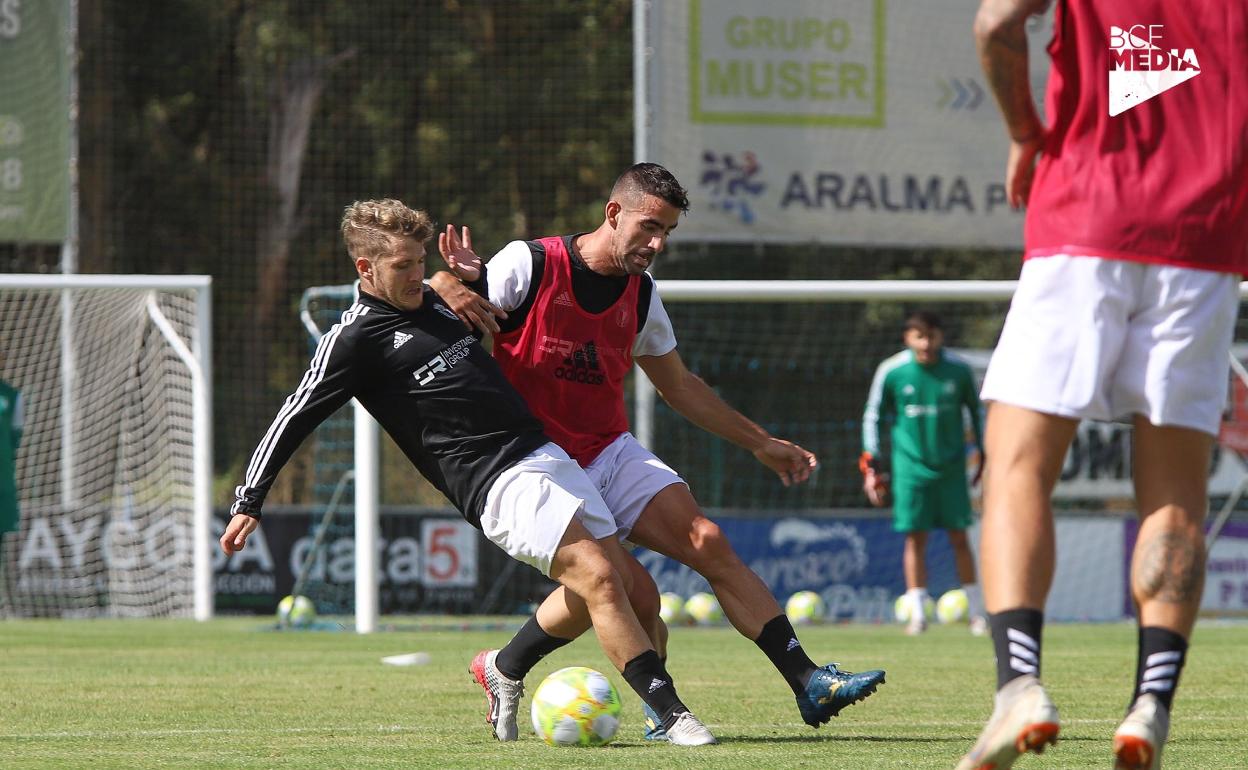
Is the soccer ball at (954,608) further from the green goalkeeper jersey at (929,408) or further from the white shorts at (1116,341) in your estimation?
the white shorts at (1116,341)

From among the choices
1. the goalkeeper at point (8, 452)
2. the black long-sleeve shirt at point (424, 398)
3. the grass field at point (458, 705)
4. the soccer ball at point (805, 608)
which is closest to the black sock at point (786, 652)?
the grass field at point (458, 705)

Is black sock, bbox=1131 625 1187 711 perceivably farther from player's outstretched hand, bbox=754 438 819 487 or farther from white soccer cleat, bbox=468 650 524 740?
white soccer cleat, bbox=468 650 524 740

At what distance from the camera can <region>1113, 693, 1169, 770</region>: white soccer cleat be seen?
379cm

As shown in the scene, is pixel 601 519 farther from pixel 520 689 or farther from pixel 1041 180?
pixel 1041 180

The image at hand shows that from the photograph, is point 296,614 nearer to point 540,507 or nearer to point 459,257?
point 459,257

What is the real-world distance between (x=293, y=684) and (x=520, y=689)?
240cm

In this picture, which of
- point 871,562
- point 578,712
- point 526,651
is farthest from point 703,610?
point 578,712

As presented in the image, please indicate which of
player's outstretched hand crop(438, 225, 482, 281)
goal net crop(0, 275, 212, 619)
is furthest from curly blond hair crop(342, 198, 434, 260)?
goal net crop(0, 275, 212, 619)

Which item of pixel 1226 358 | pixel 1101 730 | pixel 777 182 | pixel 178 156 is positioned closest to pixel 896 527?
pixel 777 182

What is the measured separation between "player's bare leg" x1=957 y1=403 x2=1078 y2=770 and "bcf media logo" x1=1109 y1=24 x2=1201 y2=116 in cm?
69

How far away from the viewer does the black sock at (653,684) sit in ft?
18.8

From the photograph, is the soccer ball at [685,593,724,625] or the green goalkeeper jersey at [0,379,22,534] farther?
the soccer ball at [685,593,724,625]

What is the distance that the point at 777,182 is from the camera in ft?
61.0

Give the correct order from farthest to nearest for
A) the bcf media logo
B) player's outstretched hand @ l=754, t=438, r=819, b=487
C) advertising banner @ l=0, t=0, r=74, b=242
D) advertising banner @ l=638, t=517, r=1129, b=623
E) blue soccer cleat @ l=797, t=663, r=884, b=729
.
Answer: advertising banner @ l=0, t=0, r=74, b=242
advertising banner @ l=638, t=517, r=1129, b=623
player's outstretched hand @ l=754, t=438, r=819, b=487
blue soccer cleat @ l=797, t=663, r=884, b=729
the bcf media logo
